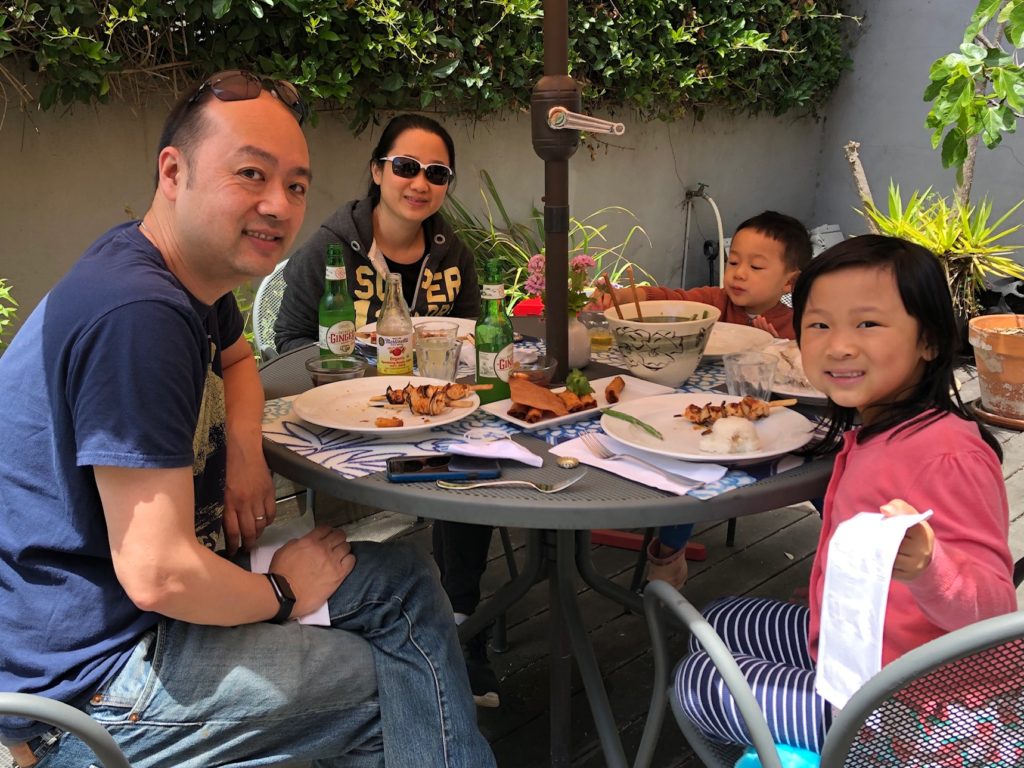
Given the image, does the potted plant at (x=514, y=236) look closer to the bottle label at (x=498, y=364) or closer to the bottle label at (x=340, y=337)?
the bottle label at (x=340, y=337)

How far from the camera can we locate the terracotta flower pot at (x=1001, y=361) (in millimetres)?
3703

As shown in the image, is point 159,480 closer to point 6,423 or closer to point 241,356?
point 6,423

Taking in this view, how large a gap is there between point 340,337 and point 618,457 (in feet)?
2.68

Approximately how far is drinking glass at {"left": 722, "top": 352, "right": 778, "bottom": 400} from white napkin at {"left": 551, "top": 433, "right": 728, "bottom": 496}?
361 millimetres

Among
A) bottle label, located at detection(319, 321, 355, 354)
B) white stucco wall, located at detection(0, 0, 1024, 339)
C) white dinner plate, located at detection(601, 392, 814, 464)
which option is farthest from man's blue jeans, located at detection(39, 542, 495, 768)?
white stucco wall, located at detection(0, 0, 1024, 339)

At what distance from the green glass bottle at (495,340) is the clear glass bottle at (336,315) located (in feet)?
1.19

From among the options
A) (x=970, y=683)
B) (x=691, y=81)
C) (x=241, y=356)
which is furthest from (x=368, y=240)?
(x=691, y=81)

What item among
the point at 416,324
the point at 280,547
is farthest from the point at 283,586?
the point at 416,324

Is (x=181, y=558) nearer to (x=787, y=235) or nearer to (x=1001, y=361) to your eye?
(x=787, y=235)

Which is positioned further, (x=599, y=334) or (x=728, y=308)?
(x=728, y=308)

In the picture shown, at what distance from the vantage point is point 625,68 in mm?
5215

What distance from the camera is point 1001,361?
376 cm

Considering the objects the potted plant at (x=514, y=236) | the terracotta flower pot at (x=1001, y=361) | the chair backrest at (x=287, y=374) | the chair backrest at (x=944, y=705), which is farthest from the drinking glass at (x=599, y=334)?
the terracotta flower pot at (x=1001, y=361)

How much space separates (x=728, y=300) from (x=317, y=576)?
1.82m
